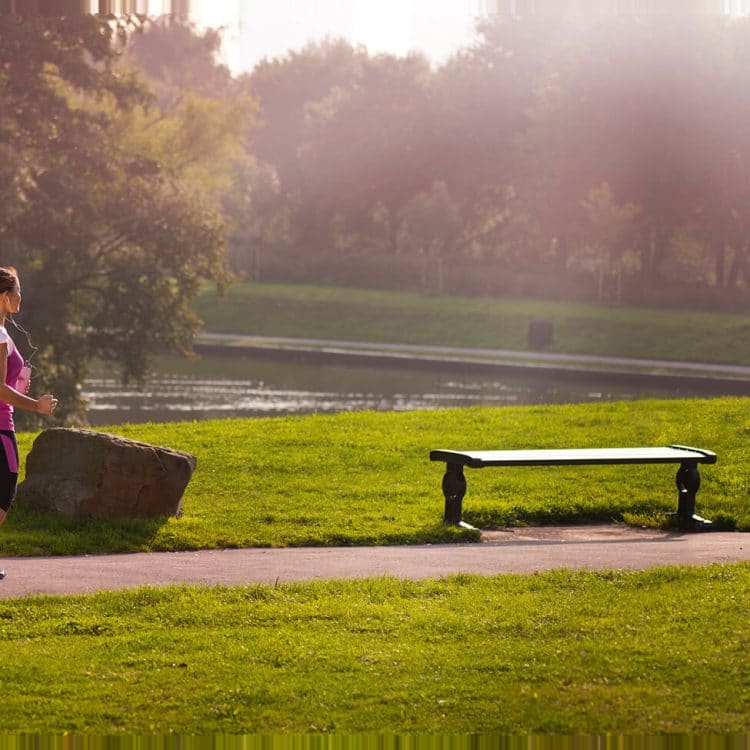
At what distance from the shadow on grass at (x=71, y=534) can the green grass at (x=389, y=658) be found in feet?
6.08

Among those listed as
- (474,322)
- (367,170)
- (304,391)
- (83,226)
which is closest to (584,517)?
(304,391)

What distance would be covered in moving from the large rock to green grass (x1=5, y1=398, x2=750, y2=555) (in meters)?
0.16

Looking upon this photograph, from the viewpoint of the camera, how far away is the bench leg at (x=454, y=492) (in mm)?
10219

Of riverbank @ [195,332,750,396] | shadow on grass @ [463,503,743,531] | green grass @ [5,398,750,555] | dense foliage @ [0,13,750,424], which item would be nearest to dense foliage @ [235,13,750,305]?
dense foliage @ [0,13,750,424]

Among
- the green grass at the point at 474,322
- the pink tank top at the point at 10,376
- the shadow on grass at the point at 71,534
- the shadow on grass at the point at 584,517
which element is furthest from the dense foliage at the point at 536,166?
the pink tank top at the point at 10,376

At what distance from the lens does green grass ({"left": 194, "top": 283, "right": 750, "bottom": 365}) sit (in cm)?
3800

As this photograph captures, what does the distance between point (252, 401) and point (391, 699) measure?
20.9 m

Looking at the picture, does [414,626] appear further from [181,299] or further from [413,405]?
[181,299]

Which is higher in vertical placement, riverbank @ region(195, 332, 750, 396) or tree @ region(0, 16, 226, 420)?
tree @ region(0, 16, 226, 420)

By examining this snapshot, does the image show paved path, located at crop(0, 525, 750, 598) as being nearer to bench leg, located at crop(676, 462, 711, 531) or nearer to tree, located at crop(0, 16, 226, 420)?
bench leg, located at crop(676, 462, 711, 531)

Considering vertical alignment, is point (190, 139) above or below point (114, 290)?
above

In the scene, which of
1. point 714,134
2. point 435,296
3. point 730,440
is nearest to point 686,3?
point 714,134

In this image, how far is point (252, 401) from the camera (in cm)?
2639

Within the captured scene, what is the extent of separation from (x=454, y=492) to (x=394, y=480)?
1.82 m
